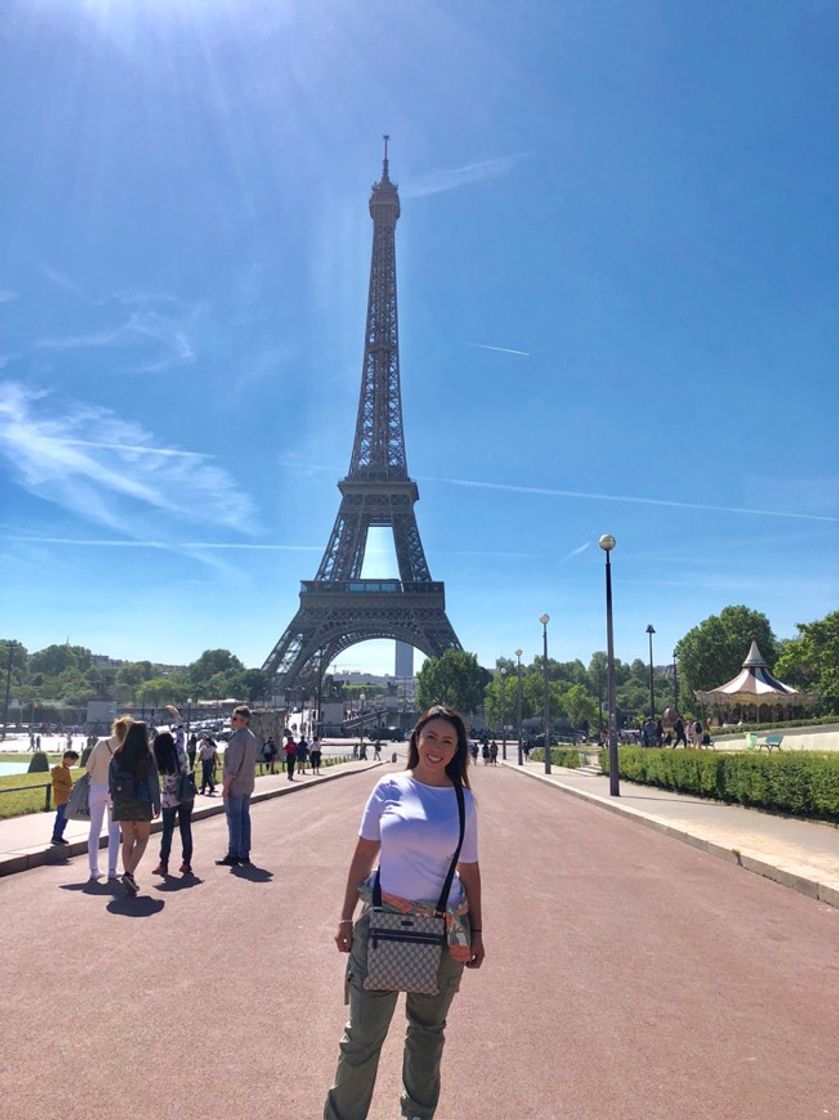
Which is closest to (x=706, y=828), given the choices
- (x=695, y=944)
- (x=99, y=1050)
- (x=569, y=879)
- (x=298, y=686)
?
(x=569, y=879)

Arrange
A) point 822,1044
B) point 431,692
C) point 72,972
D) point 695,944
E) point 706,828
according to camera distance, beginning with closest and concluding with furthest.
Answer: point 822,1044 < point 72,972 < point 695,944 < point 706,828 < point 431,692

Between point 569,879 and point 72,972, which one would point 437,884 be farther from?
point 569,879

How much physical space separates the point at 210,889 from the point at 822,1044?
619 centimetres

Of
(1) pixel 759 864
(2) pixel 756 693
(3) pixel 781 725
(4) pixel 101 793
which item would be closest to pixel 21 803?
(4) pixel 101 793

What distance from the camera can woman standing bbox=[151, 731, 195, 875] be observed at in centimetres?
970

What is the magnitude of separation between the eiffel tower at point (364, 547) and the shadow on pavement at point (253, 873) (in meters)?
72.1

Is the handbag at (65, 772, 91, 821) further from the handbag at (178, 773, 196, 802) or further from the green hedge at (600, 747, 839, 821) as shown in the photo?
the green hedge at (600, 747, 839, 821)

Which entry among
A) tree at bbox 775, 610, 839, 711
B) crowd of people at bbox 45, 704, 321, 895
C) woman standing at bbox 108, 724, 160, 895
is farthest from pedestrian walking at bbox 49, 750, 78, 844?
tree at bbox 775, 610, 839, 711

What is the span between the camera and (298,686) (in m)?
99.3

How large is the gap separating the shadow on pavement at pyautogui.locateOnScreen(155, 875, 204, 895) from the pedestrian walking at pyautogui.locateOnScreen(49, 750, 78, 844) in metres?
2.27

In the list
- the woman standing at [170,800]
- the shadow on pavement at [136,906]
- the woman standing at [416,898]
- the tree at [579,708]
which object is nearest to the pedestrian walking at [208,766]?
the woman standing at [170,800]

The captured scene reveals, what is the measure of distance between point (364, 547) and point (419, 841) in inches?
3594

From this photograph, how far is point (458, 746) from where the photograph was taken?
12.2 feet

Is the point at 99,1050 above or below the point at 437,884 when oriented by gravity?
below
